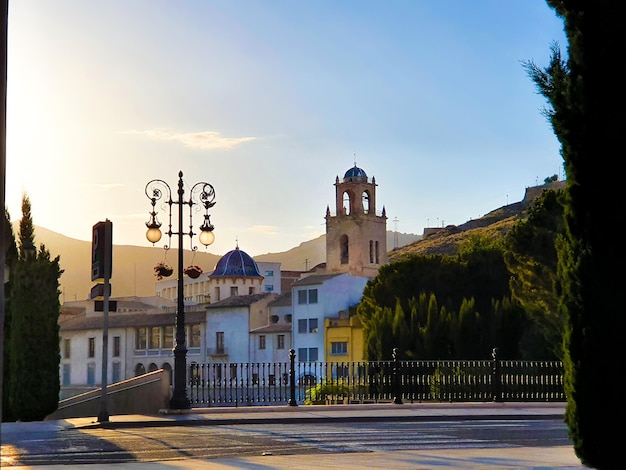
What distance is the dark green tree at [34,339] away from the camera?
78.8ft

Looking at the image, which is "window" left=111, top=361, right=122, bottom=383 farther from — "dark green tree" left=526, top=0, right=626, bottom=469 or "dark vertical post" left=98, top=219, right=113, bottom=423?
"dark green tree" left=526, top=0, right=626, bottom=469

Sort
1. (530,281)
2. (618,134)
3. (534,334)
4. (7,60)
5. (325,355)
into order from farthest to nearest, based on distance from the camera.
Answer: (325,355)
(534,334)
(530,281)
(618,134)
(7,60)

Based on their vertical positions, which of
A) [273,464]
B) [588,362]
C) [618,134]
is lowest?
[273,464]

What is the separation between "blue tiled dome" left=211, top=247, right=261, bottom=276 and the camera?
129125 mm

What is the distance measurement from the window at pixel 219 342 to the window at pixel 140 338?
8.23 meters

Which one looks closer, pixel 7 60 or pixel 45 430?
pixel 7 60

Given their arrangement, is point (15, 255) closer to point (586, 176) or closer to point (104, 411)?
point (104, 411)

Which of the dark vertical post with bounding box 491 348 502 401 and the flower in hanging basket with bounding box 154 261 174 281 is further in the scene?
the flower in hanging basket with bounding box 154 261 174 281

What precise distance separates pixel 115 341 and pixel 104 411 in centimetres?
8761

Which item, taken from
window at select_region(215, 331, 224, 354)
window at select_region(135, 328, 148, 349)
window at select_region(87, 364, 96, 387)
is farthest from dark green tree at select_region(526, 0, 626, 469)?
window at select_region(87, 364, 96, 387)

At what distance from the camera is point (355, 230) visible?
408 ft

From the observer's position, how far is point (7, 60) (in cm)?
536

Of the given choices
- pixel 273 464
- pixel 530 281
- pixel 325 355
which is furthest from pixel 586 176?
pixel 325 355

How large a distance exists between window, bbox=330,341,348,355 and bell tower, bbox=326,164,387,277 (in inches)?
1273
